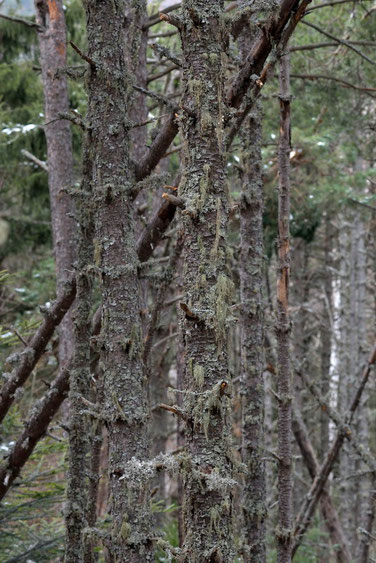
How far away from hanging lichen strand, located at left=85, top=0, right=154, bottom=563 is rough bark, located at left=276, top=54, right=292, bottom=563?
234cm

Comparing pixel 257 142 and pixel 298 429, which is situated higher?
pixel 257 142

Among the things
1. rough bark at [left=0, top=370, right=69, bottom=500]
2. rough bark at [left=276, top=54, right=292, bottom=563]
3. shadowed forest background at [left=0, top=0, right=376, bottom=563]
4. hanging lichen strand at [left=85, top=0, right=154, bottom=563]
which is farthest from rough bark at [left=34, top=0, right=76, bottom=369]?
hanging lichen strand at [left=85, top=0, right=154, bottom=563]

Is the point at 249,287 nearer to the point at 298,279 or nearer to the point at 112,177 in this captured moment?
the point at 112,177

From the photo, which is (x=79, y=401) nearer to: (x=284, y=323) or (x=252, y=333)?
(x=252, y=333)

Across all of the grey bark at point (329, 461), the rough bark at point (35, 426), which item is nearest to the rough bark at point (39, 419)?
the rough bark at point (35, 426)

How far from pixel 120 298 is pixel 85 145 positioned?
33.3 inches

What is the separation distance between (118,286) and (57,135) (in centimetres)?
562

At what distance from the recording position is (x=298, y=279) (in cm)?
1633

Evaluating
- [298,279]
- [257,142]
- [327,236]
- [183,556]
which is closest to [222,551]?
[183,556]

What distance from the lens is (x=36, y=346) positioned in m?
4.30

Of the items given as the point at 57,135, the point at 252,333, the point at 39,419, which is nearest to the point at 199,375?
the point at 39,419

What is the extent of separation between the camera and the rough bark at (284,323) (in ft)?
18.0

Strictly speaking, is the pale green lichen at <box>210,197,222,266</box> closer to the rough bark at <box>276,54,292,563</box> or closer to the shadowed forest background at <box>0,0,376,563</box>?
the shadowed forest background at <box>0,0,376,563</box>

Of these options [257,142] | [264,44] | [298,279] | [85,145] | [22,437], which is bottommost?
[22,437]
